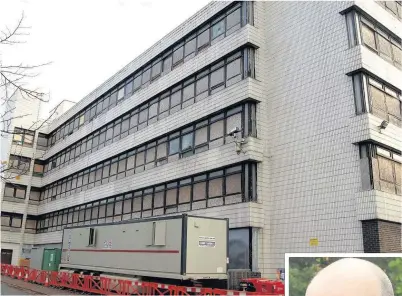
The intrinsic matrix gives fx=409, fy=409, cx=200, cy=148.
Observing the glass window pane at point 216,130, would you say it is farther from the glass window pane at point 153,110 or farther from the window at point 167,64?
the window at point 167,64

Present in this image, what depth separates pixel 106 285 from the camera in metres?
20.4

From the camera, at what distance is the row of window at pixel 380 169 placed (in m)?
18.9

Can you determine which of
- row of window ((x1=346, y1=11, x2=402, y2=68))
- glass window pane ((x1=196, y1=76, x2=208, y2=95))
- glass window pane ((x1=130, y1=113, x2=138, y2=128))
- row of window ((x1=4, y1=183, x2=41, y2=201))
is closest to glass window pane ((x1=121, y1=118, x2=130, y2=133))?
glass window pane ((x1=130, y1=113, x2=138, y2=128))

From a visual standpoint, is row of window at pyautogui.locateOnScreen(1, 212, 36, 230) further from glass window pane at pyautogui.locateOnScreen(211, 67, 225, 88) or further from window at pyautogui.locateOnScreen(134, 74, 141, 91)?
glass window pane at pyautogui.locateOnScreen(211, 67, 225, 88)

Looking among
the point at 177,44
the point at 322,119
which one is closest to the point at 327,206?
the point at 322,119

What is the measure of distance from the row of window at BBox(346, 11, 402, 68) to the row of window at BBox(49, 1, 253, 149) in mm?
6893

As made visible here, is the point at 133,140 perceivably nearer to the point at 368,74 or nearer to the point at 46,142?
the point at 368,74

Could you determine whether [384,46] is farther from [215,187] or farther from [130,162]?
[130,162]

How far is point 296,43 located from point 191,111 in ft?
27.3

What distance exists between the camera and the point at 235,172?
79.5ft

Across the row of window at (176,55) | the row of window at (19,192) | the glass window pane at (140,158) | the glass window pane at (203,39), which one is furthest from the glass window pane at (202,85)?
the row of window at (19,192)

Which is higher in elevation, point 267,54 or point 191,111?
point 267,54

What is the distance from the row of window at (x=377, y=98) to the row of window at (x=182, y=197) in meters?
6.91

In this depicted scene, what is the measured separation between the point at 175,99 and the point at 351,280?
2866cm
